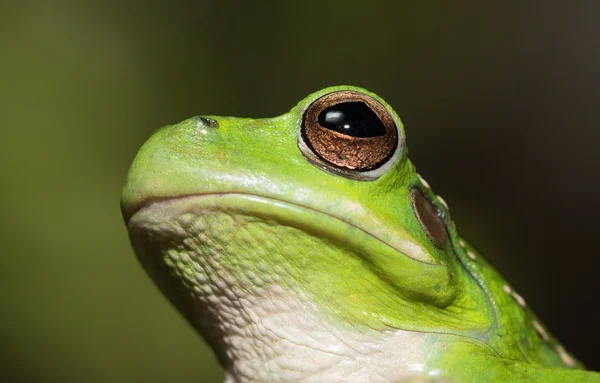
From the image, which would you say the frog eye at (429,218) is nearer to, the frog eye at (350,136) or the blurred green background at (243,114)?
the frog eye at (350,136)

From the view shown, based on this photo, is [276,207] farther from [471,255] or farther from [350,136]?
[471,255]

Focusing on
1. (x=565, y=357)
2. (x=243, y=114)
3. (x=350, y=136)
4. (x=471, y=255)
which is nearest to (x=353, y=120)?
(x=350, y=136)

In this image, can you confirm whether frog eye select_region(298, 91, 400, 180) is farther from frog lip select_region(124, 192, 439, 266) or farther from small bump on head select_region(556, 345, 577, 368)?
small bump on head select_region(556, 345, 577, 368)

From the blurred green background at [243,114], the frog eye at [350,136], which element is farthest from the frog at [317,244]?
the blurred green background at [243,114]

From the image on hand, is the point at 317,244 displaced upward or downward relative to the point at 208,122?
downward

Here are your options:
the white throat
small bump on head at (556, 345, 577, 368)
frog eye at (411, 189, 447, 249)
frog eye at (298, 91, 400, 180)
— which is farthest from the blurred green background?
frog eye at (298, 91, 400, 180)

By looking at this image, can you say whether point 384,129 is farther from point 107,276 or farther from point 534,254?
point 534,254

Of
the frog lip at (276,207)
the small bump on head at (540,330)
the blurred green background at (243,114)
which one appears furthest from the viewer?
the blurred green background at (243,114)

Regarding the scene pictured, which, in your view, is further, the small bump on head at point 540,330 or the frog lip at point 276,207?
the small bump on head at point 540,330
